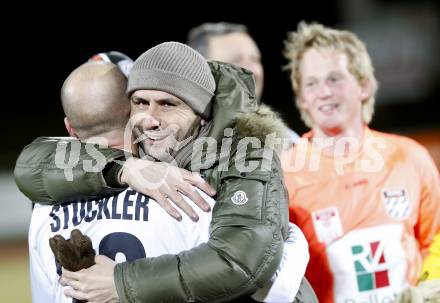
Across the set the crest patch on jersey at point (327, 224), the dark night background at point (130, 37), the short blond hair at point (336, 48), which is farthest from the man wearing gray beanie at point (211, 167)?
the dark night background at point (130, 37)

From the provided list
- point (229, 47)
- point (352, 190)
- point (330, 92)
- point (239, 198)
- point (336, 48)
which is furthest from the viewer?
point (229, 47)

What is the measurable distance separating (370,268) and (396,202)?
1.02ft

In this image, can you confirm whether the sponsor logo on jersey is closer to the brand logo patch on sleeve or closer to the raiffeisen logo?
the raiffeisen logo

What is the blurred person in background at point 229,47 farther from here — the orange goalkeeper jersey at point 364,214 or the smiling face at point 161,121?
the smiling face at point 161,121

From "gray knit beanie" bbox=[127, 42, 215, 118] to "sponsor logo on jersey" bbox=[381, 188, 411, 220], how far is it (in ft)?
3.55

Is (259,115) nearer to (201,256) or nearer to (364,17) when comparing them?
(201,256)

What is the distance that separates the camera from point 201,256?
1.90 metres

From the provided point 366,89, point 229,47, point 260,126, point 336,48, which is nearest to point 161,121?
point 260,126

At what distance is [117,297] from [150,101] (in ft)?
2.06

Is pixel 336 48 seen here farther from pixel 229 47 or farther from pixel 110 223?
pixel 110 223

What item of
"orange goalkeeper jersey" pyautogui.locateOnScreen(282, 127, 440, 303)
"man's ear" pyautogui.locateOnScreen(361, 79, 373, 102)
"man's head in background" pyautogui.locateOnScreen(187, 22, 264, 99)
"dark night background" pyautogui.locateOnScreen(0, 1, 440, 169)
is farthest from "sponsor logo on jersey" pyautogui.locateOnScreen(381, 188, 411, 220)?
"dark night background" pyautogui.locateOnScreen(0, 1, 440, 169)

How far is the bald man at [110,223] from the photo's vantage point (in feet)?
6.61

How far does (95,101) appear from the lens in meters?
2.18

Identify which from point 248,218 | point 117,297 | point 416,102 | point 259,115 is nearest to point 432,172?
point 259,115
